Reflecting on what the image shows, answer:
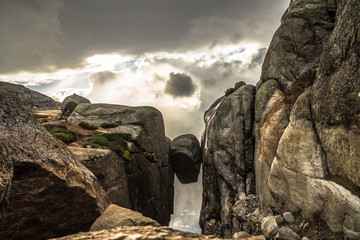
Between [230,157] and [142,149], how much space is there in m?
13.6

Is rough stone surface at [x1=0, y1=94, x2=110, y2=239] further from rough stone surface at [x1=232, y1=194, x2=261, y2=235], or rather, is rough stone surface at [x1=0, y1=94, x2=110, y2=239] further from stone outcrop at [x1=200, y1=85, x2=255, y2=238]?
stone outcrop at [x1=200, y1=85, x2=255, y2=238]

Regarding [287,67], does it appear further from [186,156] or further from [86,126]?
[186,156]

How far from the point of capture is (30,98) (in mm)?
84188

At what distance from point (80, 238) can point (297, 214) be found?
11900 mm

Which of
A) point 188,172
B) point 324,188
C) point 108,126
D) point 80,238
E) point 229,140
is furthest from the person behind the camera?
point 188,172

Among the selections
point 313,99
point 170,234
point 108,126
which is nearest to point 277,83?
point 313,99

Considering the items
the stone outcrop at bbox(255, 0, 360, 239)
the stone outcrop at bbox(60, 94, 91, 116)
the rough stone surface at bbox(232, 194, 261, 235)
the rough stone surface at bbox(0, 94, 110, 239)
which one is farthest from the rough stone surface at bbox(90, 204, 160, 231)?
the stone outcrop at bbox(60, 94, 91, 116)

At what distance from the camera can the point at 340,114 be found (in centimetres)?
990

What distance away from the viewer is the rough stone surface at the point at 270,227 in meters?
12.0

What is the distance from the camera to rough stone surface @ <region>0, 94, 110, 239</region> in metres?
7.70

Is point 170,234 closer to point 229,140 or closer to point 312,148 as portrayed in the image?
point 312,148

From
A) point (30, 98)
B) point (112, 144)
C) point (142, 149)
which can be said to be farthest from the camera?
point (30, 98)

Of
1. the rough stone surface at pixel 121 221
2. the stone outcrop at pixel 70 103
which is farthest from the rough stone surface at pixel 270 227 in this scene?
the stone outcrop at pixel 70 103

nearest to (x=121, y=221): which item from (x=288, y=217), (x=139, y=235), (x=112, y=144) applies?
(x=139, y=235)
